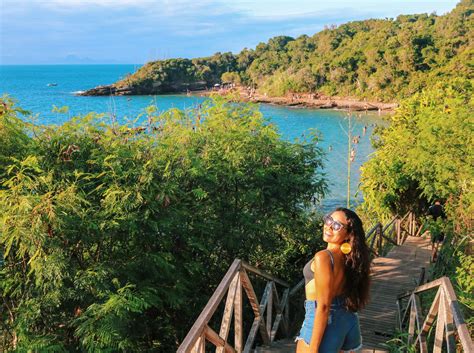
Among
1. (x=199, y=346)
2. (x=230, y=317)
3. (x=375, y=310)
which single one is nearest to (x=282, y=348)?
(x=230, y=317)

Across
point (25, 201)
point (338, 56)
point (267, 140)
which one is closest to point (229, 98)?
point (267, 140)

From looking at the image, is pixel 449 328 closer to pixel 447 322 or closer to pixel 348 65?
pixel 447 322

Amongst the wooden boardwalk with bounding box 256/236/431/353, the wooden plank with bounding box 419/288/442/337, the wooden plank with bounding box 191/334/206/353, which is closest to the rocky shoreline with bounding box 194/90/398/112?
the wooden boardwalk with bounding box 256/236/431/353

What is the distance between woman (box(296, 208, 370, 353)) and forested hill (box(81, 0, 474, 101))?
4340cm

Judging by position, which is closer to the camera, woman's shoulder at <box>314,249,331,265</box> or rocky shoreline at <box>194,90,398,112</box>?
woman's shoulder at <box>314,249,331,265</box>

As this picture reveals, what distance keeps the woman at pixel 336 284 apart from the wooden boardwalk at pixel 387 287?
8.07 feet

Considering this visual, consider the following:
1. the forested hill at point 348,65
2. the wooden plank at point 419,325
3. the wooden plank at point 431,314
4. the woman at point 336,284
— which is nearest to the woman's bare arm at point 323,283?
the woman at point 336,284

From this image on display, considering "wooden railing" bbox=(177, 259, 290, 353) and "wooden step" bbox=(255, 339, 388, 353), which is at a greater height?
"wooden railing" bbox=(177, 259, 290, 353)

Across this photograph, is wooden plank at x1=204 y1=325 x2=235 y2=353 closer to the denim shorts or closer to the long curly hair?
the denim shorts

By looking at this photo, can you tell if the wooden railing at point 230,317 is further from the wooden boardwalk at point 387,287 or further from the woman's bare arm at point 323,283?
the woman's bare arm at point 323,283

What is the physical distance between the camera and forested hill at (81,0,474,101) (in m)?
59.6

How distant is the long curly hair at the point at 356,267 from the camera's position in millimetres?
3008

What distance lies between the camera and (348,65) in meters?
68.0

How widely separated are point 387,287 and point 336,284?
6401mm
